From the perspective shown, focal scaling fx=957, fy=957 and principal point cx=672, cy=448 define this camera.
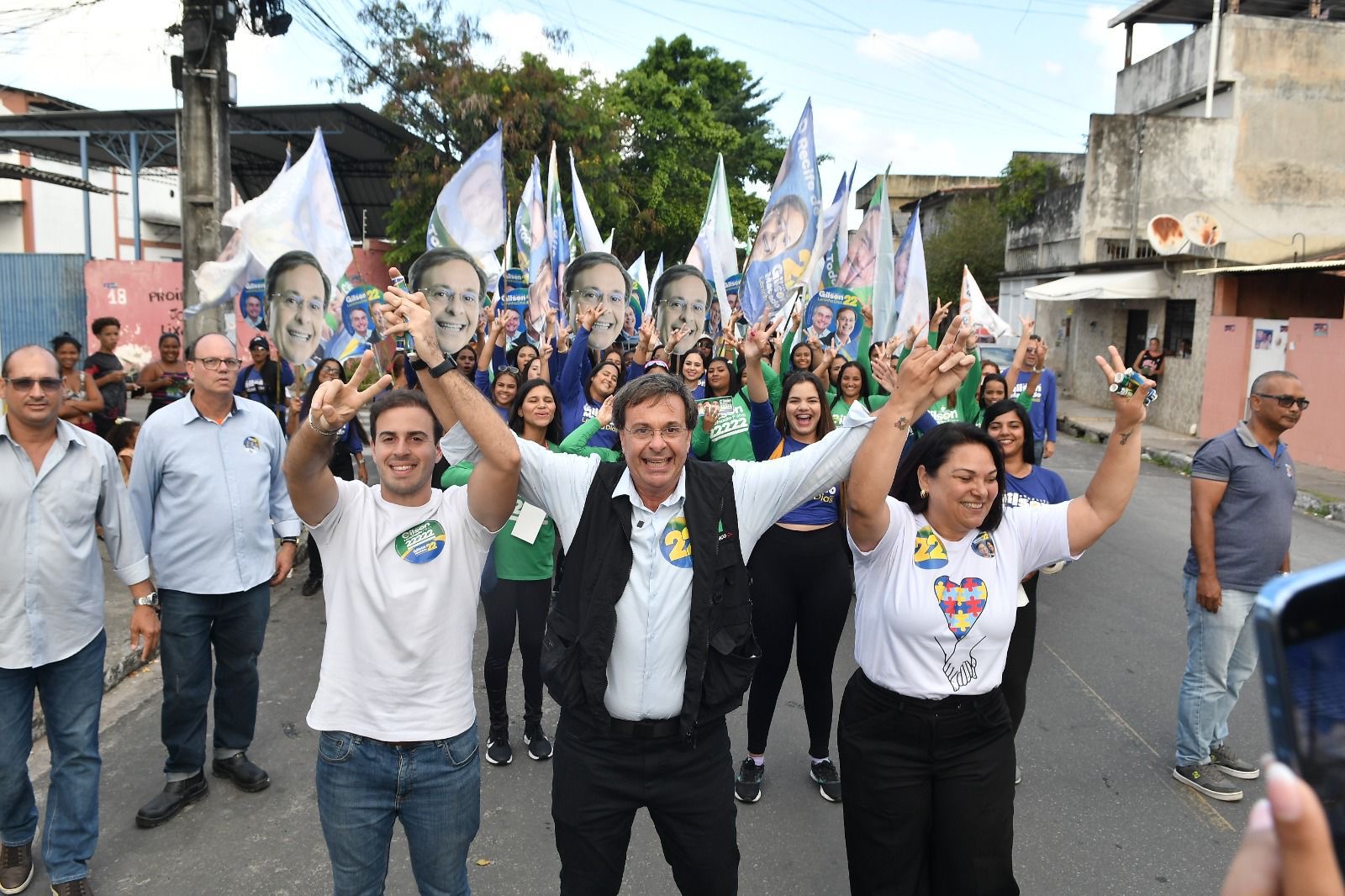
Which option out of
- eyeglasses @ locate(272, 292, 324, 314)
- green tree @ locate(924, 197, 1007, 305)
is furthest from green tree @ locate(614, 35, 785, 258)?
eyeglasses @ locate(272, 292, 324, 314)

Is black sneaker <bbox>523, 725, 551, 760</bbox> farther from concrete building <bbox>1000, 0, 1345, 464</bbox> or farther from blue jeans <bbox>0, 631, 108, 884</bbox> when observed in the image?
concrete building <bbox>1000, 0, 1345, 464</bbox>

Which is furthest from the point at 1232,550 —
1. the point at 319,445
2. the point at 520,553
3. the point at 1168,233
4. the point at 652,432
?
the point at 1168,233

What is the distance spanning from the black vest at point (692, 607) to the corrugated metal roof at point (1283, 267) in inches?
575

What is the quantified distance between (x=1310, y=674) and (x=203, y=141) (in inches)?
394

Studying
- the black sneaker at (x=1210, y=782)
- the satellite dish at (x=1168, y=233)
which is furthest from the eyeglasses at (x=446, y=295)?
the satellite dish at (x=1168, y=233)

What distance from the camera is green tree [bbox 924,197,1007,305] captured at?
32.1 m

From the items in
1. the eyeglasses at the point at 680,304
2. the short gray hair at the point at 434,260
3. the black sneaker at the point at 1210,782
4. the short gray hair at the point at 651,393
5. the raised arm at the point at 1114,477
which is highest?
the short gray hair at the point at 434,260

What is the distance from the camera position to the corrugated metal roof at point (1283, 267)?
1381 centimetres

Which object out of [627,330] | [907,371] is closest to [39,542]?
[907,371]

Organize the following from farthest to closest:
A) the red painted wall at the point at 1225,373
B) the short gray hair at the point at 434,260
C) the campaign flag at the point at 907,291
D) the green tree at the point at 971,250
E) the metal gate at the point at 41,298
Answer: the green tree at the point at 971,250 < the red painted wall at the point at 1225,373 < the metal gate at the point at 41,298 < the campaign flag at the point at 907,291 < the short gray hair at the point at 434,260

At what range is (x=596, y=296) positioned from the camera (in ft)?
30.2

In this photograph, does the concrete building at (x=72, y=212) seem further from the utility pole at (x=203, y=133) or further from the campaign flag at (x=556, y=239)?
the campaign flag at (x=556, y=239)

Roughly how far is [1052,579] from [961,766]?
547 centimetres

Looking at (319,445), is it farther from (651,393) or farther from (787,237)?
(787,237)
